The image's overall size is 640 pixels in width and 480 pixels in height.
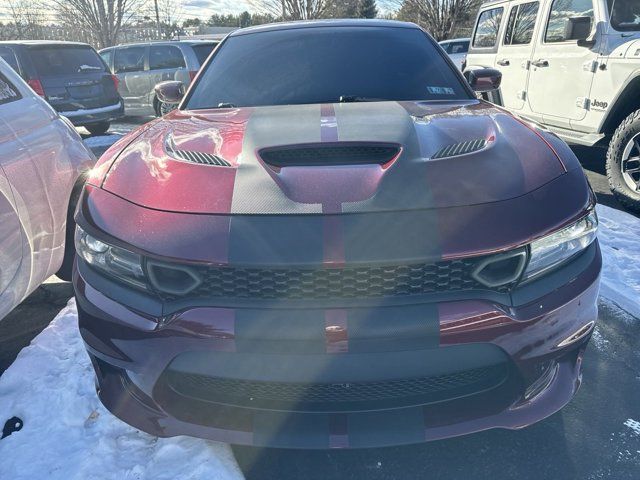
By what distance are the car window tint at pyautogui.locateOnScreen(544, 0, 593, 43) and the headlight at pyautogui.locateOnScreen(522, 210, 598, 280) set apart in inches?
168

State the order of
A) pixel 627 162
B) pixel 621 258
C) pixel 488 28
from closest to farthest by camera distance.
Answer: pixel 621 258
pixel 627 162
pixel 488 28

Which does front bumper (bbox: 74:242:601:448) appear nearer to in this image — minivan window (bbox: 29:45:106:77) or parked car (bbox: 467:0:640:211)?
parked car (bbox: 467:0:640:211)

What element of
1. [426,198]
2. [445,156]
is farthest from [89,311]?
[445,156]

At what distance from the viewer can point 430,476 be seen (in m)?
1.87

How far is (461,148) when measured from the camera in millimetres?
1860

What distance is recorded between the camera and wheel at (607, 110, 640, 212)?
174 inches

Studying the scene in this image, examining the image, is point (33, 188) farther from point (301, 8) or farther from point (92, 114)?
point (301, 8)

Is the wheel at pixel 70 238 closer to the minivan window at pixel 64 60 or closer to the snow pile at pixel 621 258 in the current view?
the snow pile at pixel 621 258

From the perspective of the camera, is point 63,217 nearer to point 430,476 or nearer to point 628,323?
point 430,476

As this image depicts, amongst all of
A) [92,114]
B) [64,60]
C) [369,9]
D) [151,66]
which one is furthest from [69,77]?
[369,9]

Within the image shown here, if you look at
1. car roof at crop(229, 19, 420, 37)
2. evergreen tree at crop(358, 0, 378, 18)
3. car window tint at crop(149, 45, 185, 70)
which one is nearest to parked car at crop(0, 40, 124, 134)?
car window tint at crop(149, 45, 185, 70)

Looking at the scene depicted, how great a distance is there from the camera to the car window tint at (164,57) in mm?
10875

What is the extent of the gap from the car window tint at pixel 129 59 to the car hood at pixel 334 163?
10.3 m

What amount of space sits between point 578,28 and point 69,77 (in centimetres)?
785
